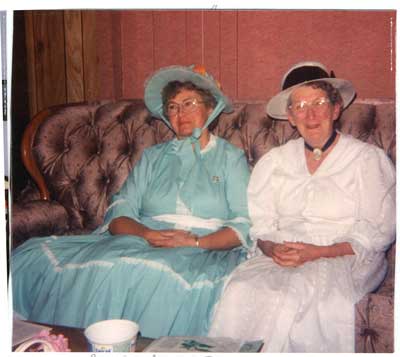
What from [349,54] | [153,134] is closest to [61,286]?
[153,134]

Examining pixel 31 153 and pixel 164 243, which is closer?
pixel 164 243

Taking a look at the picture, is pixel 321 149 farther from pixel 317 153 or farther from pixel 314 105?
pixel 314 105

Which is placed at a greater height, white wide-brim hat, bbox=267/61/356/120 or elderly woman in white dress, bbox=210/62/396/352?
white wide-brim hat, bbox=267/61/356/120

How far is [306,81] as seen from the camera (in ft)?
4.67

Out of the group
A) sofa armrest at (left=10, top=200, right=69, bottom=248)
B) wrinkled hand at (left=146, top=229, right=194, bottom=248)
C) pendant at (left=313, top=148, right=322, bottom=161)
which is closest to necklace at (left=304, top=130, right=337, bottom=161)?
pendant at (left=313, top=148, right=322, bottom=161)

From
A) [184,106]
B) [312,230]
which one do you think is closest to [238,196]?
[312,230]

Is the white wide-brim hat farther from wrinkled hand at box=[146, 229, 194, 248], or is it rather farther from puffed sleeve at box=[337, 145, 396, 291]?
wrinkled hand at box=[146, 229, 194, 248]

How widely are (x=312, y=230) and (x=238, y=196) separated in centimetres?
24

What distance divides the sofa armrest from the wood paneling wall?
331 millimetres

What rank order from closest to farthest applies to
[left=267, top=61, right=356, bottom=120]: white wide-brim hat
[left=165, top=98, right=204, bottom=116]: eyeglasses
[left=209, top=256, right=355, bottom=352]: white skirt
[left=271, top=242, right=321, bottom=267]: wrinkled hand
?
1. [left=209, top=256, right=355, bottom=352]: white skirt
2. [left=271, top=242, right=321, bottom=267]: wrinkled hand
3. [left=267, top=61, right=356, bottom=120]: white wide-brim hat
4. [left=165, top=98, right=204, bottom=116]: eyeglasses

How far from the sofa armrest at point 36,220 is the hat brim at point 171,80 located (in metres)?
0.48

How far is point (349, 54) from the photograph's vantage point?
1.47m

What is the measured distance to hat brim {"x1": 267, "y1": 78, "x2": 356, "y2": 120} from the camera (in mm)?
1426

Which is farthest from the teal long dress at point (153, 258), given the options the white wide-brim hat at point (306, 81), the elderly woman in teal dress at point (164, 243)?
the white wide-brim hat at point (306, 81)
